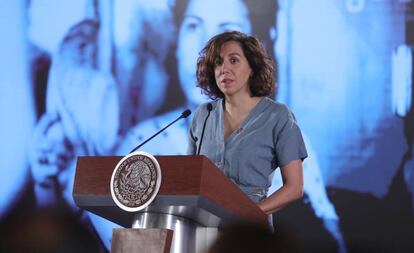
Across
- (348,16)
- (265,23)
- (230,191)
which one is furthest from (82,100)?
(230,191)

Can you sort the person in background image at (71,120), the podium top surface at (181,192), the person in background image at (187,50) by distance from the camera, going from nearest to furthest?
the podium top surface at (181,192) < the person in background image at (187,50) < the person in background image at (71,120)

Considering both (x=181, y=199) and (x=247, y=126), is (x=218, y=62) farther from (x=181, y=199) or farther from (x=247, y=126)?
(x=181, y=199)

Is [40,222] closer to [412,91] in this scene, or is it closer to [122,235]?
[412,91]

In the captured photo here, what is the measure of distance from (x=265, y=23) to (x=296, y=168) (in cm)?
159

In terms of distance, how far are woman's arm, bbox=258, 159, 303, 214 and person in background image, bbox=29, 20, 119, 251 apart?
5.72 feet

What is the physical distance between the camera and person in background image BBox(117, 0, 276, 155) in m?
3.72

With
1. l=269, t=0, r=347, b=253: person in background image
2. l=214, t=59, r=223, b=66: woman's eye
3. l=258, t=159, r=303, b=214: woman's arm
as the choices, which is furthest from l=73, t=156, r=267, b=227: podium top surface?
l=269, t=0, r=347, b=253: person in background image

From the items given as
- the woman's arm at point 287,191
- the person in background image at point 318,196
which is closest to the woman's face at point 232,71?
the woman's arm at point 287,191

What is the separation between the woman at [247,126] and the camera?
2203mm

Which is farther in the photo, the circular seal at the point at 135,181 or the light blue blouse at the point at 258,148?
the light blue blouse at the point at 258,148

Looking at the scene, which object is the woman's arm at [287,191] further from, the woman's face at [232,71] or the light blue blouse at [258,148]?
the woman's face at [232,71]

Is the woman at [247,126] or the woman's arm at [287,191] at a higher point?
the woman at [247,126]

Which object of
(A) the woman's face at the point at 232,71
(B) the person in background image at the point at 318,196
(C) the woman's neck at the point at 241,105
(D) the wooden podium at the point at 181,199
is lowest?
(B) the person in background image at the point at 318,196

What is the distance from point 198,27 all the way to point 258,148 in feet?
5.47
